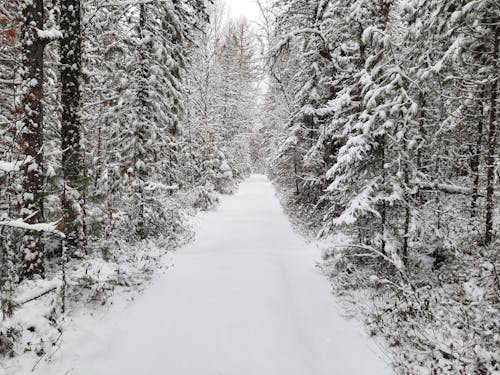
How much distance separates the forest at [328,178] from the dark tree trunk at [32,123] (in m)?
0.03

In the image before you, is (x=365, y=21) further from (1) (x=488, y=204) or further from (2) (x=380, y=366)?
(2) (x=380, y=366)

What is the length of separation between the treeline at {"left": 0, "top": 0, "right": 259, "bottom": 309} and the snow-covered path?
165 centimetres

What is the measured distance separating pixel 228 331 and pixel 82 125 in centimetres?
692

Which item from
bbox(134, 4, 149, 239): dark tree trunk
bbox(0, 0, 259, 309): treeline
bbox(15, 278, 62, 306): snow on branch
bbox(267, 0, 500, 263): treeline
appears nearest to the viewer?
bbox(15, 278, 62, 306): snow on branch

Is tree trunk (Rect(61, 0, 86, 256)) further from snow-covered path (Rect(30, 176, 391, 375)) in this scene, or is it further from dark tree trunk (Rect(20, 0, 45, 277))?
snow-covered path (Rect(30, 176, 391, 375))

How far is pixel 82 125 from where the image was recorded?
990 centimetres

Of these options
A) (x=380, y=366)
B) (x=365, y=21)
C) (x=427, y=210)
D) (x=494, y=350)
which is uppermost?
(x=365, y=21)

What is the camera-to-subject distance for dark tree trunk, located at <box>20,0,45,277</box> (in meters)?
6.75

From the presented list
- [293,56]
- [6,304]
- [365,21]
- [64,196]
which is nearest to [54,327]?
[6,304]

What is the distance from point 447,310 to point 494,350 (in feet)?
4.42

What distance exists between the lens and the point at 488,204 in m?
8.34

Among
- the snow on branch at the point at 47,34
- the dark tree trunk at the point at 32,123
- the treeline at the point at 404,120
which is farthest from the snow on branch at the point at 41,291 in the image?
the treeline at the point at 404,120

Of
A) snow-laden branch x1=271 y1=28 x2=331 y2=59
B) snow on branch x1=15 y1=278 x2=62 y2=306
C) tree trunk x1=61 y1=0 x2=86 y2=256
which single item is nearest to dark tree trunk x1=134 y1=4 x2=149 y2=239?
tree trunk x1=61 y1=0 x2=86 y2=256

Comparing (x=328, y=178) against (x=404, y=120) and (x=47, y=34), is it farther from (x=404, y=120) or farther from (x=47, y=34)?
(x=47, y=34)
